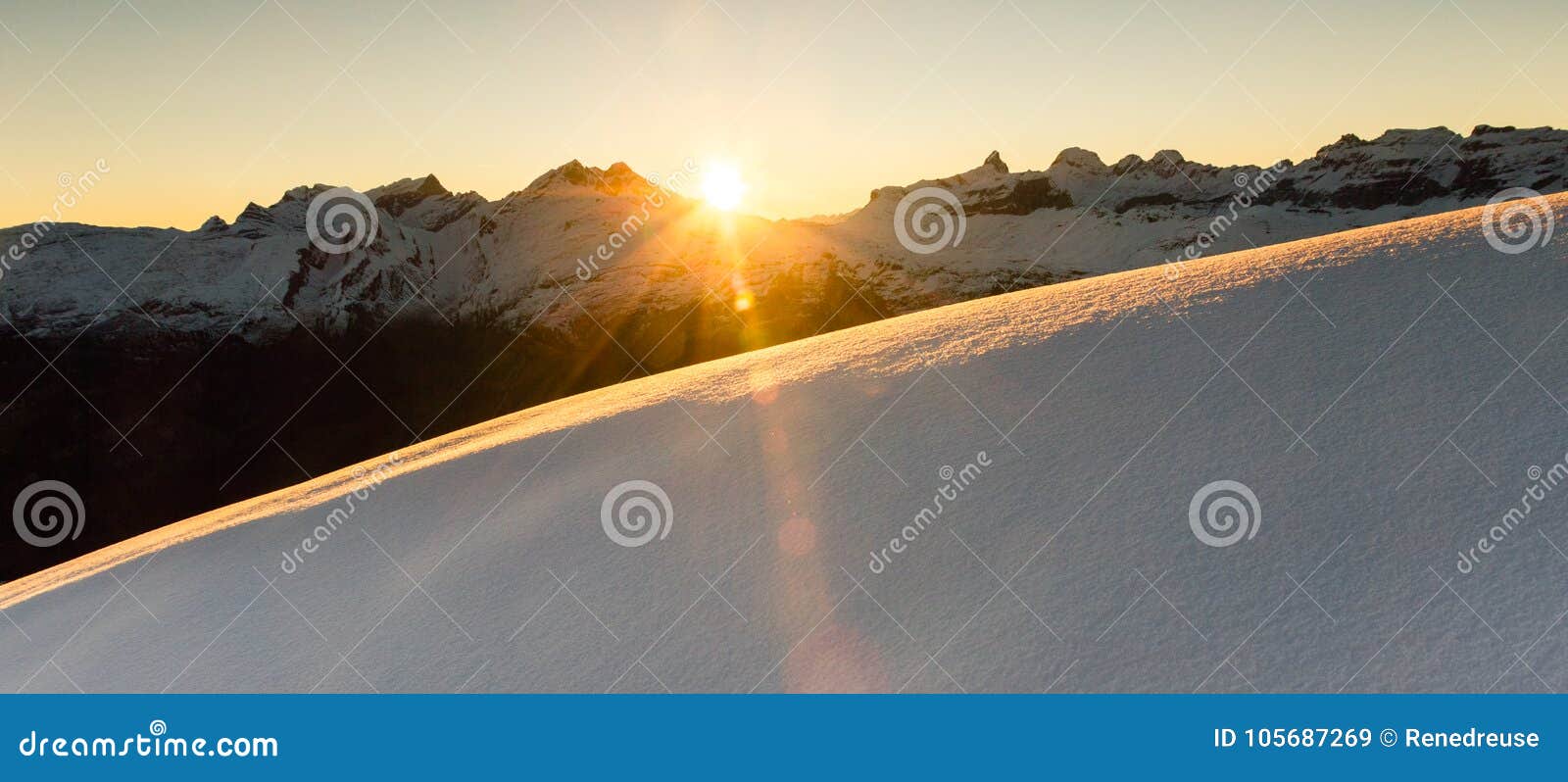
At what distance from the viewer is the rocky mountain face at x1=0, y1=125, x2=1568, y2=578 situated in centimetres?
8531

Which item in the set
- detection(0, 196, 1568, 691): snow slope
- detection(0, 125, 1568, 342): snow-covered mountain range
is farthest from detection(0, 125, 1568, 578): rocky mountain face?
detection(0, 196, 1568, 691): snow slope

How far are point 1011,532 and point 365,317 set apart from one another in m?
113

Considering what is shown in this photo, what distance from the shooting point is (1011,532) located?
258 inches

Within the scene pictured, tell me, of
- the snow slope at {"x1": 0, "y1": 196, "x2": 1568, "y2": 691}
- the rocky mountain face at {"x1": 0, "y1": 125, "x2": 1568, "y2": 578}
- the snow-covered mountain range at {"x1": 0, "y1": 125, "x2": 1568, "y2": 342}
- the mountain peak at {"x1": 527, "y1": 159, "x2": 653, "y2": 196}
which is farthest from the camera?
the mountain peak at {"x1": 527, "y1": 159, "x2": 653, "y2": 196}

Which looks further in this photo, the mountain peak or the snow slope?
the mountain peak

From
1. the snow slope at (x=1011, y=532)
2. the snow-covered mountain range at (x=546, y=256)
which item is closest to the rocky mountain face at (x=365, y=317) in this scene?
the snow-covered mountain range at (x=546, y=256)

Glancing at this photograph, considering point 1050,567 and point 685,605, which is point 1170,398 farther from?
point 685,605

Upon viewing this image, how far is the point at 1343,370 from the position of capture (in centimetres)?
755

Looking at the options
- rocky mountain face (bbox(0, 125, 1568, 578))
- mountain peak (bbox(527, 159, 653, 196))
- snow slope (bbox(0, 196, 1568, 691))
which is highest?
mountain peak (bbox(527, 159, 653, 196))

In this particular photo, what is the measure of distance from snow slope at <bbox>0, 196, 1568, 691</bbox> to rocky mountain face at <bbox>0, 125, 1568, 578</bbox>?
5807 cm

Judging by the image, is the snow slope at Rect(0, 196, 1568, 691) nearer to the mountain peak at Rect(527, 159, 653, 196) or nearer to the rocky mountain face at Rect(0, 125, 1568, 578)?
the rocky mountain face at Rect(0, 125, 1568, 578)

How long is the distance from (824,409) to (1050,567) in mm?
3820

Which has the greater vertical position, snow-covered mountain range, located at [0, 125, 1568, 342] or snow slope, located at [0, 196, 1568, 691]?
snow-covered mountain range, located at [0, 125, 1568, 342]

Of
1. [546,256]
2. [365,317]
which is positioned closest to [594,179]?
[546,256]
